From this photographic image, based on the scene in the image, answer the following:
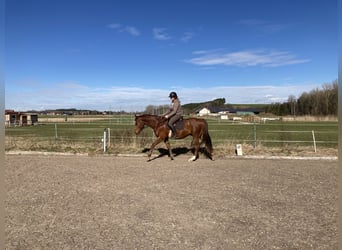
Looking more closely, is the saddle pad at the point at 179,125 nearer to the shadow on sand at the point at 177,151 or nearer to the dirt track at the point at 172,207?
the shadow on sand at the point at 177,151

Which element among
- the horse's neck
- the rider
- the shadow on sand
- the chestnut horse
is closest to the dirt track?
the chestnut horse

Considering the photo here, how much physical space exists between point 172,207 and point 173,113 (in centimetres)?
492

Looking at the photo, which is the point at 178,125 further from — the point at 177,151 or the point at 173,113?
the point at 177,151

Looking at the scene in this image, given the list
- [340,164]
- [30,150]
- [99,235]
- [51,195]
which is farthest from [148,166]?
[340,164]

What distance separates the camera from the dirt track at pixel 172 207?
139 inches

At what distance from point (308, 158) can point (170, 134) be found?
4636 millimetres

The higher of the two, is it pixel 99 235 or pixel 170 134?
pixel 170 134

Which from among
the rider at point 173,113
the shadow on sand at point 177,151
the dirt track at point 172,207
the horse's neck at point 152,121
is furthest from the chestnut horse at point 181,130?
the dirt track at point 172,207

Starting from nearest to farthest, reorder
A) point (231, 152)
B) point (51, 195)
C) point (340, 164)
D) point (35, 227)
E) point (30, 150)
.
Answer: point (340, 164)
point (35, 227)
point (51, 195)
point (231, 152)
point (30, 150)

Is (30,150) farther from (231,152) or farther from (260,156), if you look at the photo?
(260,156)

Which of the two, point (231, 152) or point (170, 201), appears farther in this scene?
point (231, 152)

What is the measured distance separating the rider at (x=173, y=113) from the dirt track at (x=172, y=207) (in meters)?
1.67

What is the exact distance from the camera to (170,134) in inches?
378

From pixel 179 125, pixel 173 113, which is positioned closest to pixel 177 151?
pixel 179 125
